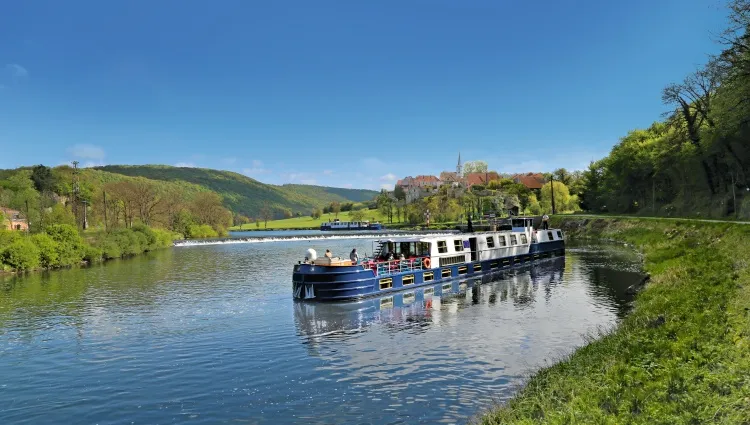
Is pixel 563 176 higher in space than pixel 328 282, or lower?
higher

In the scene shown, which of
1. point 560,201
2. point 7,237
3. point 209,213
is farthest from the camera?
point 209,213

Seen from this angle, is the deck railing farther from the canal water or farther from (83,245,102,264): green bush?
(83,245,102,264): green bush

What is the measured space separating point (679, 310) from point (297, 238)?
338 ft

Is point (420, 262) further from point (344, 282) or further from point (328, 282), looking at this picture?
point (328, 282)

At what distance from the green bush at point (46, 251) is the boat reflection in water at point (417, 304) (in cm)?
4535

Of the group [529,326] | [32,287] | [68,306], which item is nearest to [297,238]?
[32,287]

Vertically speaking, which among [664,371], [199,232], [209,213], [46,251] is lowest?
[664,371]

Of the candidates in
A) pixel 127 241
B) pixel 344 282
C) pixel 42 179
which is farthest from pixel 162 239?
pixel 344 282

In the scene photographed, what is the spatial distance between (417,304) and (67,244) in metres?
54.7

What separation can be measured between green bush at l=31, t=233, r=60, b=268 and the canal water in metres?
20.2

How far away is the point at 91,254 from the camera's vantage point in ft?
231

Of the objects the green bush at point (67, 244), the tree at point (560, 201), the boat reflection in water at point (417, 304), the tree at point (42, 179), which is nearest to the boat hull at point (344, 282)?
the boat reflection in water at point (417, 304)

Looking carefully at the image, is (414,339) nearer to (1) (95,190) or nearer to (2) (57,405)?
(2) (57,405)

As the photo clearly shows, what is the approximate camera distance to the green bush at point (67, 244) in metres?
64.7
